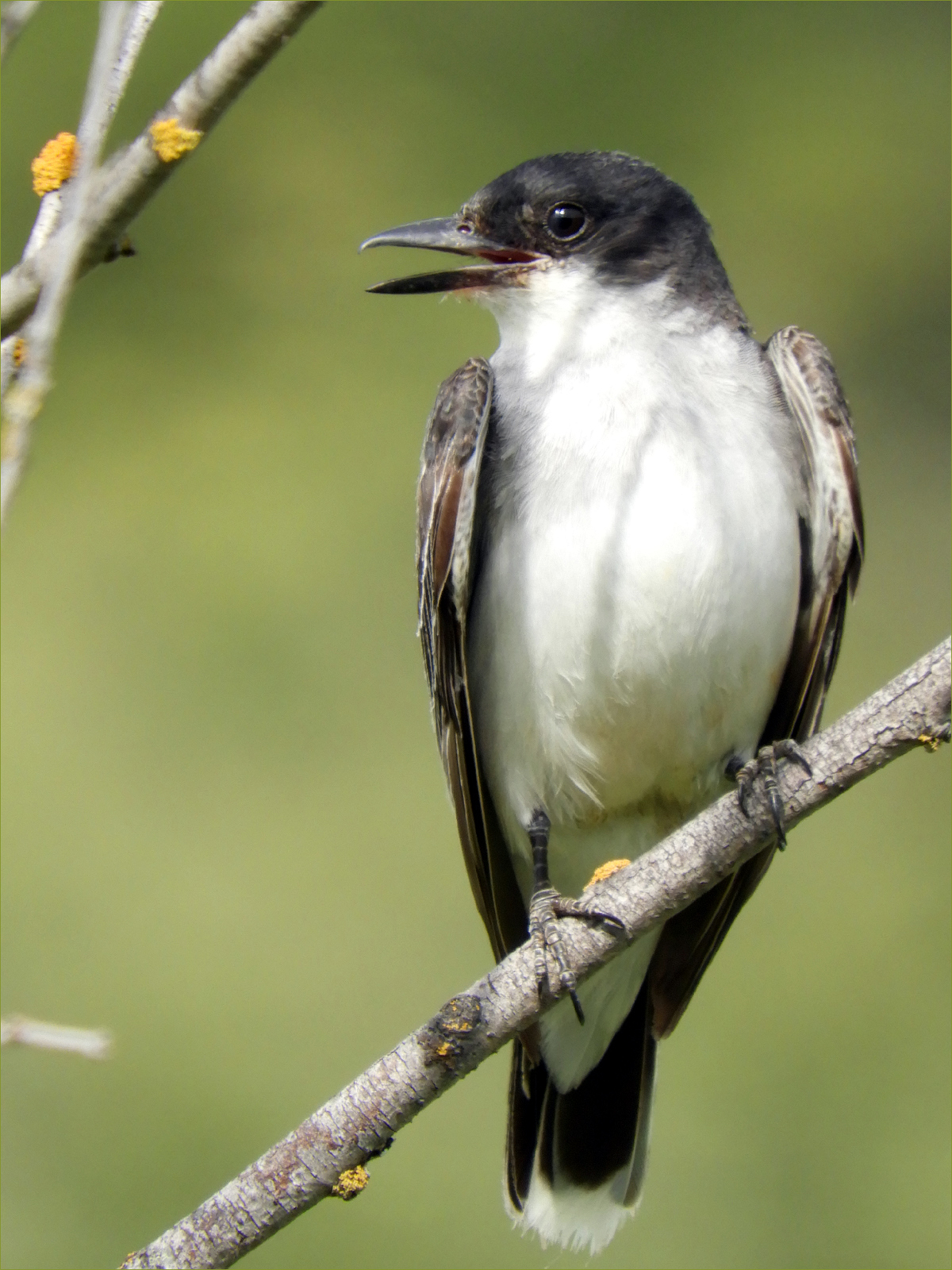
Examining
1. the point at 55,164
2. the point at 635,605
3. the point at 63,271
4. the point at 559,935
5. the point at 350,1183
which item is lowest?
the point at 350,1183

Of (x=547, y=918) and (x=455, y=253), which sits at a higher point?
(x=455, y=253)

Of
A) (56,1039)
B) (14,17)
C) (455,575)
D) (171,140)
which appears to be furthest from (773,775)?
(14,17)

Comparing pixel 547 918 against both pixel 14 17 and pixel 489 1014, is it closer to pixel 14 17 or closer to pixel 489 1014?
pixel 489 1014

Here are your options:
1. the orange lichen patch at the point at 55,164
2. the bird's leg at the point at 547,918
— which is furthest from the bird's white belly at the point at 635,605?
the orange lichen patch at the point at 55,164

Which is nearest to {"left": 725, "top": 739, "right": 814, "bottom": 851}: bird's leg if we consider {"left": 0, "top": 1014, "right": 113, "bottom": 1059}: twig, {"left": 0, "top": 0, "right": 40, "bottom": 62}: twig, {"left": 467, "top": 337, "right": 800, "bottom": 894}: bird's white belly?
{"left": 467, "top": 337, "right": 800, "bottom": 894}: bird's white belly

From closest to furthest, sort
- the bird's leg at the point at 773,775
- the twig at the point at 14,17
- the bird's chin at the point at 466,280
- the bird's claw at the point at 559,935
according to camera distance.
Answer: the twig at the point at 14,17 → the bird's leg at the point at 773,775 → the bird's claw at the point at 559,935 → the bird's chin at the point at 466,280

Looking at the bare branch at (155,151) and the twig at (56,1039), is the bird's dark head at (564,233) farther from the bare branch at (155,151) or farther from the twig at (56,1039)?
the twig at (56,1039)
